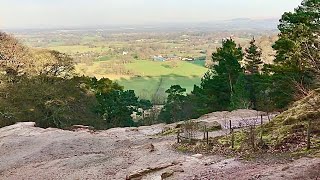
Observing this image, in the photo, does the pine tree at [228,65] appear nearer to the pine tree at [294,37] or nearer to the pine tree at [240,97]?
the pine tree at [240,97]

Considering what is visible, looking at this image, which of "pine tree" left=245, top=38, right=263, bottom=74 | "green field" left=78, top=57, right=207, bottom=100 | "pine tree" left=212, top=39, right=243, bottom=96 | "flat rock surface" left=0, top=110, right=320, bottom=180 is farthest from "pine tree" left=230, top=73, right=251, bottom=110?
"green field" left=78, top=57, right=207, bottom=100

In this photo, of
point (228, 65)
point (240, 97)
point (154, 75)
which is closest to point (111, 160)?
point (240, 97)

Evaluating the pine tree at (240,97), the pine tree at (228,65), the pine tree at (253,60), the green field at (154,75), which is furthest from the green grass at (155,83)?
the pine tree at (240,97)

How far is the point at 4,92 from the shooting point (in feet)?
122

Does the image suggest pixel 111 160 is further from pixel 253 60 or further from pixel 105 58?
pixel 105 58

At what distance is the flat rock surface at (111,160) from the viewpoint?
14.2 metres

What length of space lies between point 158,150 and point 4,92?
20.7 m

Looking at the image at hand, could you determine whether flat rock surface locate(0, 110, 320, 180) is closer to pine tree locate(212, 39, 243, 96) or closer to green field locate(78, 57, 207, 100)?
pine tree locate(212, 39, 243, 96)

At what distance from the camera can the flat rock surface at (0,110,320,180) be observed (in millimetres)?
14250

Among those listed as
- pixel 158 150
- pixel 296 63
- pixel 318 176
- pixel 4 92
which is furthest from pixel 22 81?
pixel 318 176

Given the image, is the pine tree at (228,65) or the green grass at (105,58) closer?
the pine tree at (228,65)

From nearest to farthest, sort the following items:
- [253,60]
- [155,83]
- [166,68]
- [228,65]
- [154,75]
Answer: [228,65] < [253,60] < [155,83] < [154,75] < [166,68]

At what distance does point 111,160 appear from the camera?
821 inches

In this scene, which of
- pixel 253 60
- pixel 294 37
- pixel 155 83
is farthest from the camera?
pixel 155 83
